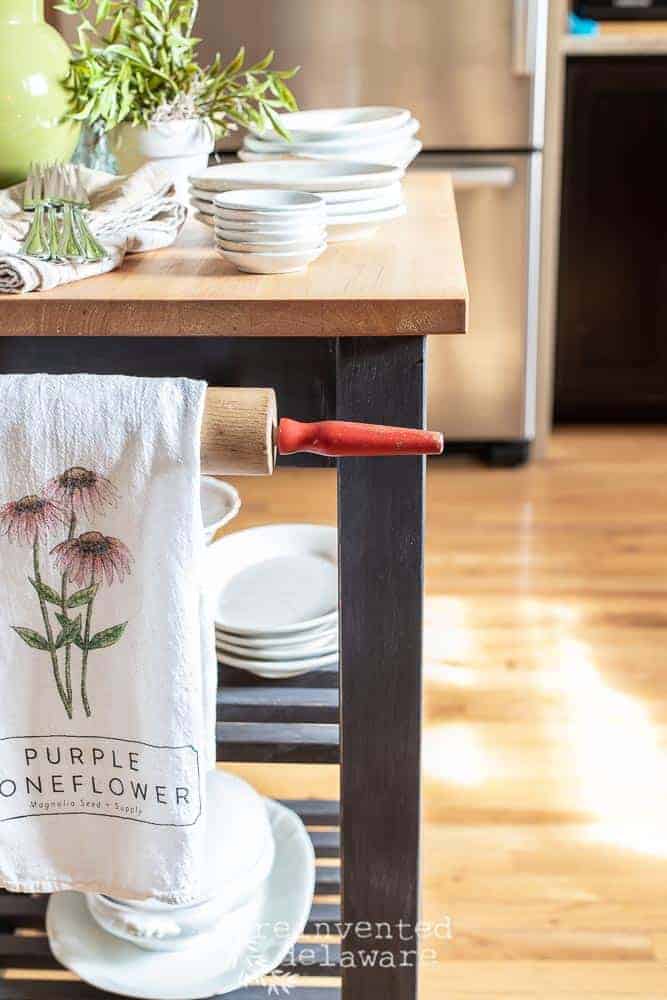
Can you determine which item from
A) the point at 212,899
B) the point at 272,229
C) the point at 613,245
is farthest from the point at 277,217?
the point at 613,245

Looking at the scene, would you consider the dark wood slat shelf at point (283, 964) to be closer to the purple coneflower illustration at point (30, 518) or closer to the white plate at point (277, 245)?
the purple coneflower illustration at point (30, 518)

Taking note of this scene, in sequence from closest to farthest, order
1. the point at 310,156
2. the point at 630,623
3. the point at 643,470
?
the point at 310,156 → the point at 630,623 → the point at 643,470

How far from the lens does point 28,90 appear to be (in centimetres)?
108

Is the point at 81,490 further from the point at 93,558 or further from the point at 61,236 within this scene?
the point at 61,236

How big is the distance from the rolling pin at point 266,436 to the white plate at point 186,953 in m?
0.68

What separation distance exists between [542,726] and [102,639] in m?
1.26

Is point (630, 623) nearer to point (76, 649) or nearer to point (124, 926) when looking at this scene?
point (124, 926)

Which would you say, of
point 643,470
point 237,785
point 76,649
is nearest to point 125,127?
point 76,649

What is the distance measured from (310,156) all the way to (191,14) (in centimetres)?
20

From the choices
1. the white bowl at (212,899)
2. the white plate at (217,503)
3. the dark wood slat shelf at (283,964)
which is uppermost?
the white plate at (217,503)

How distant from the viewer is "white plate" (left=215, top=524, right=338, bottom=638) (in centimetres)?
120

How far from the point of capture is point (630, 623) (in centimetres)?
234

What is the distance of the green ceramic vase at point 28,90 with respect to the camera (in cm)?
108

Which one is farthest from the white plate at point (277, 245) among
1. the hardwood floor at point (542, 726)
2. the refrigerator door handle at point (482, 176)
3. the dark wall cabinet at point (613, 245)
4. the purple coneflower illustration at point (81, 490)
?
the dark wall cabinet at point (613, 245)
